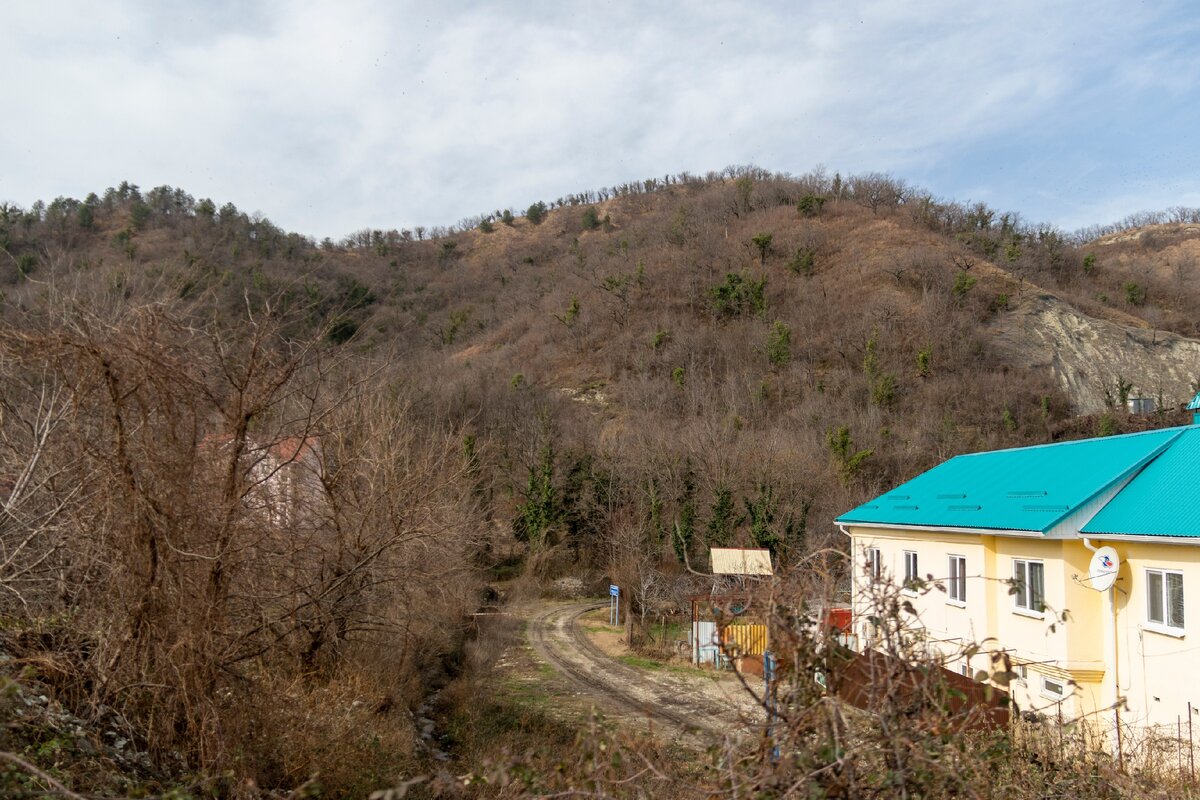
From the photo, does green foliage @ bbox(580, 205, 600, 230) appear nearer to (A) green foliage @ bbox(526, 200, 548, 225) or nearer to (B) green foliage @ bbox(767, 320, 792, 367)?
(A) green foliage @ bbox(526, 200, 548, 225)

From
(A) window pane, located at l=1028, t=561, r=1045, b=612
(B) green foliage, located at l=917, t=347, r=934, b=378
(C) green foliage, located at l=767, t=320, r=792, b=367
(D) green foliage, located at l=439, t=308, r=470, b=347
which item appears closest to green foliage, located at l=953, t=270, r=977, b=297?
(B) green foliage, located at l=917, t=347, r=934, b=378

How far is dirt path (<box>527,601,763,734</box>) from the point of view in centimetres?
1444

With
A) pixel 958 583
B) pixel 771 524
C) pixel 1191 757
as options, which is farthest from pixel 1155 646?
pixel 771 524

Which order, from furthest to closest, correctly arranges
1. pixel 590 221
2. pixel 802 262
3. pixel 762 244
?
pixel 590 221, pixel 762 244, pixel 802 262

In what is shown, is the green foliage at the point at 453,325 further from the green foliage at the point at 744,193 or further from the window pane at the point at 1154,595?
the window pane at the point at 1154,595

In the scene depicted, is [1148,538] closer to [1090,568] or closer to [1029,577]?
[1090,568]

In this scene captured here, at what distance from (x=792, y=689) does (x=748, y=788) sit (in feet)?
1.70

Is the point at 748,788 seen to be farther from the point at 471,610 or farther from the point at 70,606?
the point at 471,610

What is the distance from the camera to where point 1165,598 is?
36.5ft

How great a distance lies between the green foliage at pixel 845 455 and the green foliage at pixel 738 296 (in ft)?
67.0

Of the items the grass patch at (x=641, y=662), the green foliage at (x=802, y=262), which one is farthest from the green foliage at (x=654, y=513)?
the green foliage at (x=802, y=262)

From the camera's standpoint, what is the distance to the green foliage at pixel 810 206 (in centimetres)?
6738

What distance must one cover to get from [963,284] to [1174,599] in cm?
4315

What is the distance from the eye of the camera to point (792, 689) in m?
3.50
